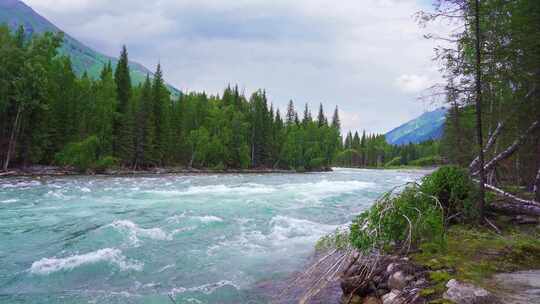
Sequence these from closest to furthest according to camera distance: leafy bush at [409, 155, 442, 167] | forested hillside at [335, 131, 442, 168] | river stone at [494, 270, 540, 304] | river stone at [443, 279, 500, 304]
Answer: river stone at [443, 279, 500, 304]
river stone at [494, 270, 540, 304]
leafy bush at [409, 155, 442, 167]
forested hillside at [335, 131, 442, 168]

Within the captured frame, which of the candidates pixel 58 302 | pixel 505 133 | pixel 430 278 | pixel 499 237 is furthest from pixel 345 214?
pixel 58 302

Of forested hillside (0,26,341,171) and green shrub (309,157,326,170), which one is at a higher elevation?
forested hillside (0,26,341,171)

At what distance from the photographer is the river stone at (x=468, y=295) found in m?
4.38

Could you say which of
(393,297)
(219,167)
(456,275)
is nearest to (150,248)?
(393,297)

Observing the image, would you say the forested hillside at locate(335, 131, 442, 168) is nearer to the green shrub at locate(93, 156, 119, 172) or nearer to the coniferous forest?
the coniferous forest

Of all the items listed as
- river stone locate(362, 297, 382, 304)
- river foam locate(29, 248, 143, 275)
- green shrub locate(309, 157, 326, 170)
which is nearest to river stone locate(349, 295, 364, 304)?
river stone locate(362, 297, 382, 304)

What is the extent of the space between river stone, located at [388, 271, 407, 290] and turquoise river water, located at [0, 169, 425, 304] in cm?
230

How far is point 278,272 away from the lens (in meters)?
8.18

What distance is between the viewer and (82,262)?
328 inches

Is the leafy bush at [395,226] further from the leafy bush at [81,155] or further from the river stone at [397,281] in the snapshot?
the leafy bush at [81,155]

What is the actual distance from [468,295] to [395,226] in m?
2.71

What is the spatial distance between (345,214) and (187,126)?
5442 centimetres

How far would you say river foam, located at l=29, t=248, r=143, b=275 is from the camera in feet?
25.7

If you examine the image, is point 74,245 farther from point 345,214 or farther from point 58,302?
point 345,214
